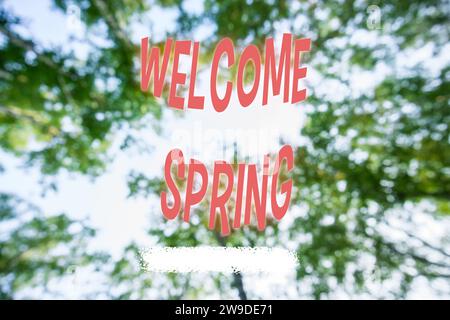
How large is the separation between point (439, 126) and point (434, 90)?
1.90 ft

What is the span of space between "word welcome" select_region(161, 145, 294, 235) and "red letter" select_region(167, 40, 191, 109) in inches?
30.2

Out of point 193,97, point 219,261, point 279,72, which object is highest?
point 279,72

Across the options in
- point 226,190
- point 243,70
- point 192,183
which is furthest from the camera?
point 243,70

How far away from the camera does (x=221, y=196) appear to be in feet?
15.8

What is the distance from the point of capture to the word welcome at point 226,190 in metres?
4.55

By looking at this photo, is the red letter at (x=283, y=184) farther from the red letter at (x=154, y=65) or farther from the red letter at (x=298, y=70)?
the red letter at (x=154, y=65)

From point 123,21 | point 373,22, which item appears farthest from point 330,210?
point 123,21

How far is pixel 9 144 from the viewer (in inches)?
246

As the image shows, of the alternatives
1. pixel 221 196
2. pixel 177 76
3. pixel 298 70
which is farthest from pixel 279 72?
pixel 221 196

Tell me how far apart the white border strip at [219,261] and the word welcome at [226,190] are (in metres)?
0.59

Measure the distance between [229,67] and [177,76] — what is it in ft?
2.81

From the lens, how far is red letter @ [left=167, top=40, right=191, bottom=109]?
4972 mm

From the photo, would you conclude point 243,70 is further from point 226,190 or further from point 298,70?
point 226,190

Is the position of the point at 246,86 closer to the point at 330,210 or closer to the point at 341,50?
the point at 341,50
